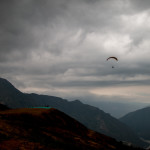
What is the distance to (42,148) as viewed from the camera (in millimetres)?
23078

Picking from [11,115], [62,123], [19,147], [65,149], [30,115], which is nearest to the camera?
[19,147]

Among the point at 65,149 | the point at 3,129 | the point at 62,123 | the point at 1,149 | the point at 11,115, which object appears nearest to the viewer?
the point at 1,149

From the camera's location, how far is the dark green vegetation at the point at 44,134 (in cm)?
2449

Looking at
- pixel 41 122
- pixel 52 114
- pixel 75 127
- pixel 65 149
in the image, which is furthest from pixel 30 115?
pixel 65 149

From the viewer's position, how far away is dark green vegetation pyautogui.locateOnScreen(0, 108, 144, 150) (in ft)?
80.3

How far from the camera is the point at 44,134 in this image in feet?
110

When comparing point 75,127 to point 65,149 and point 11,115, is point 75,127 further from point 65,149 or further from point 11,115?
point 65,149

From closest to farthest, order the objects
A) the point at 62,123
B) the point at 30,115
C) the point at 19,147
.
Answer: the point at 19,147
the point at 30,115
the point at 62,123

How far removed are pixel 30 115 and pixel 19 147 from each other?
26.6 meters

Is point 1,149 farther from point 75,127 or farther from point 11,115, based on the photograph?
point 75,127

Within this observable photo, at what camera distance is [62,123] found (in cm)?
5547

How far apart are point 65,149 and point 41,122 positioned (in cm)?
2296

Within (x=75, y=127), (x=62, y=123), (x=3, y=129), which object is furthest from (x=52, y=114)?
(x=3, y=129)

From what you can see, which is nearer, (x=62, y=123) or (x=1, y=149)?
(x=1, y=149)
